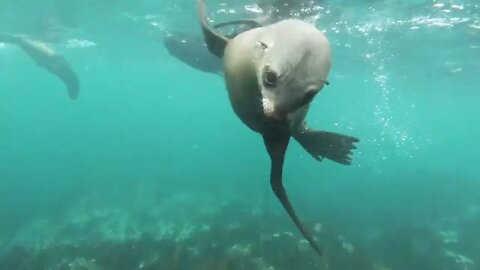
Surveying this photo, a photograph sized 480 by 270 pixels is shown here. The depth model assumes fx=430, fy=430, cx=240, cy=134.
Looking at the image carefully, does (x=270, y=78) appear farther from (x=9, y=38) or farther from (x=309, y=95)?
(x=9, y=38)

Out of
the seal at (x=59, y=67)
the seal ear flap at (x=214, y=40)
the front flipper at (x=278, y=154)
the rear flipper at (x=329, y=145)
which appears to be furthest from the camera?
the seal at (x=59, y=67)

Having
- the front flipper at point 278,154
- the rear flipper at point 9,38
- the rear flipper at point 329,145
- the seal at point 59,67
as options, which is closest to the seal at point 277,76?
the front flipper at point 278,154

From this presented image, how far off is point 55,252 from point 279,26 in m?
10.8

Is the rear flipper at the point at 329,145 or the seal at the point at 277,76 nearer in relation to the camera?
the seal at the point at 277,76

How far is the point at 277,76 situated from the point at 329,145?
1.70 m

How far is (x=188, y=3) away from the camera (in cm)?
1856

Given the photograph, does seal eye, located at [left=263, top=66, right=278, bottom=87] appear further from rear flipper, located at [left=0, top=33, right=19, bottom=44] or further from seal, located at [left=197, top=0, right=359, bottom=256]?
rear flipper, located at [left=0, top=33, right=19, bottom=44]

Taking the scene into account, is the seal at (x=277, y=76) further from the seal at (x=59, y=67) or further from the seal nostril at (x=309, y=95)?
the seal at (x=59, y=67)

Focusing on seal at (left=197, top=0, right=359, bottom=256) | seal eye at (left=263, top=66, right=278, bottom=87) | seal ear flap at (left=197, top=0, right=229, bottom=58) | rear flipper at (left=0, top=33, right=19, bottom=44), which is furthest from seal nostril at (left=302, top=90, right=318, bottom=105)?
rear flipper at (left=0, top=33, right=19, bottom=44)

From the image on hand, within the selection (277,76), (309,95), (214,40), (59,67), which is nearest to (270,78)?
(277,76)

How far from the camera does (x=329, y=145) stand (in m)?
2.65

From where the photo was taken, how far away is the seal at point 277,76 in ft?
3.51

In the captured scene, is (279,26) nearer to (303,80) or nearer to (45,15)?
(303,80)

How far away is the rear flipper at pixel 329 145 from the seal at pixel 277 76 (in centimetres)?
43
